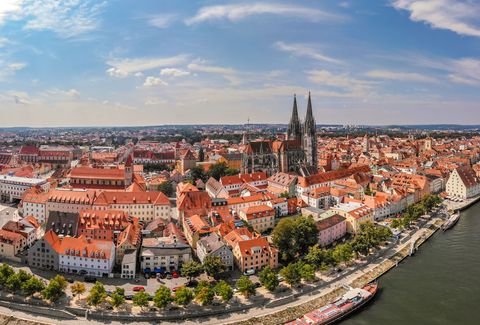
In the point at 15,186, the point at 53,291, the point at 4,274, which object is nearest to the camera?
the point at 53,291

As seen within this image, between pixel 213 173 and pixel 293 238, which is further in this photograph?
pixel 213 173

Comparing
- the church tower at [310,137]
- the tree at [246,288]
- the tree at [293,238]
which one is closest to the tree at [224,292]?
the tree at [246,288]

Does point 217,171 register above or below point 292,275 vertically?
above

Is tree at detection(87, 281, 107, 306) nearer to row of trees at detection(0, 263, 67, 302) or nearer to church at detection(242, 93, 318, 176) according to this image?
row of trees at detection(0, 263, 67, 302)

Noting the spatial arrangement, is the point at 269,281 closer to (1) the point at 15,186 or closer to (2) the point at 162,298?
(2) the point at 162,298

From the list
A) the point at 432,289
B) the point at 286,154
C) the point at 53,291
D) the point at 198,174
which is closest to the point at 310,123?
the point at 286,154

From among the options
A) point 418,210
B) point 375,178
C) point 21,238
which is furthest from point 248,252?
point 375,178

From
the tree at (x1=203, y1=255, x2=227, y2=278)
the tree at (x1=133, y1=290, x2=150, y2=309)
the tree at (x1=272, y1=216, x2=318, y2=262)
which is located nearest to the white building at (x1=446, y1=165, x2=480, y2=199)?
the tree at (x1=272, y1=216, x2=318, y2=262)

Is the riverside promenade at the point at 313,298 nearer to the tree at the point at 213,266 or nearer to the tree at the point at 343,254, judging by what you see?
the tree at the point at 343,254
